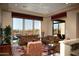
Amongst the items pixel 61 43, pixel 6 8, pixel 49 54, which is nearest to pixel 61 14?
pixel 61 43

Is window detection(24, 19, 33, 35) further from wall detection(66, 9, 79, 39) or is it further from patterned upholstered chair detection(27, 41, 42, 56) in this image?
wall detection(66, 9, 79, 39)

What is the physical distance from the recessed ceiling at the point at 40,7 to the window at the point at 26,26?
0.72 feet

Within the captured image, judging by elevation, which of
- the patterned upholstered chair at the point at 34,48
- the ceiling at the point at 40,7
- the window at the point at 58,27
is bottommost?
the patterned upholstered chair at the point at 34,48

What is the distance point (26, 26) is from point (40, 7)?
0.44m

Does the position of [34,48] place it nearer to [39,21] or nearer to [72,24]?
[39,21]

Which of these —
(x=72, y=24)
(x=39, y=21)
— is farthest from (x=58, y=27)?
(x=39, y=21)

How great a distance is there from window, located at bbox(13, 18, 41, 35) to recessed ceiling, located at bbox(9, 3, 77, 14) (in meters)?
0.22

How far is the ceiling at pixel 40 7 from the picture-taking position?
341 centimetres

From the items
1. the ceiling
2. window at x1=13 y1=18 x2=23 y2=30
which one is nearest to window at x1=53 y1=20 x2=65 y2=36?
the ceiling

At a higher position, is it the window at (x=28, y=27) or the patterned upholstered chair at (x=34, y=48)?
the window at (x=28, y=27)

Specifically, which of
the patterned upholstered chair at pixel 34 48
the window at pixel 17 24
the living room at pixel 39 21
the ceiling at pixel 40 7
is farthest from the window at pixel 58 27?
the window at pixel 17 24

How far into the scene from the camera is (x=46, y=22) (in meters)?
3.52

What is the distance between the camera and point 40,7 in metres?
3.45

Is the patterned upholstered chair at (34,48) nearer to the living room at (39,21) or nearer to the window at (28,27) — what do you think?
the living room at (39,21)
